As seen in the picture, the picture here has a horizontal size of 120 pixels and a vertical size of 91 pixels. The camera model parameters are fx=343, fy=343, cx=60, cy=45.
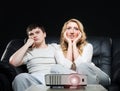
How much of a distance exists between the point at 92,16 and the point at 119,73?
50.4 inches

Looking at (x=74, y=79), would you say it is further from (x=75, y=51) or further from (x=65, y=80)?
(x=75, y=51)

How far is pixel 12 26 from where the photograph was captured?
4.66m

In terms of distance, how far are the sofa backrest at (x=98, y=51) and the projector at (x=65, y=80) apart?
138cm

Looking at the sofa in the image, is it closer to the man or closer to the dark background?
the man

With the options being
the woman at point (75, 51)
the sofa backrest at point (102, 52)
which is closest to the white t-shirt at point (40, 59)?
the woman at point (75, 51)

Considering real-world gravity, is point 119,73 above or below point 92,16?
below

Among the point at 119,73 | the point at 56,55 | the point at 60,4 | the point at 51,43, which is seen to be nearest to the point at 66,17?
the point at 60,4

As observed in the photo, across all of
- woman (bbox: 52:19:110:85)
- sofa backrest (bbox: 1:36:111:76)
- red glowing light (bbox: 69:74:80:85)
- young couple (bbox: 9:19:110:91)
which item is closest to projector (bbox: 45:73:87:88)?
red glowing light (bbox: 69:74:80:85)

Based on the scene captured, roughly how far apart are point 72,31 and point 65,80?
146cm

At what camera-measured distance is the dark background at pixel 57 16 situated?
4.54 meters

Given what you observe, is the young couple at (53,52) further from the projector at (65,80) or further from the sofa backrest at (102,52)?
the projector at (65,80)

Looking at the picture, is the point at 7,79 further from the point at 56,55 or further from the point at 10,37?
the point at 10,37

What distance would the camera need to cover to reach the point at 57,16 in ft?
15.1

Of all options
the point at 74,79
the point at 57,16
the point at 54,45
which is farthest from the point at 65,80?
the point at 57,16
